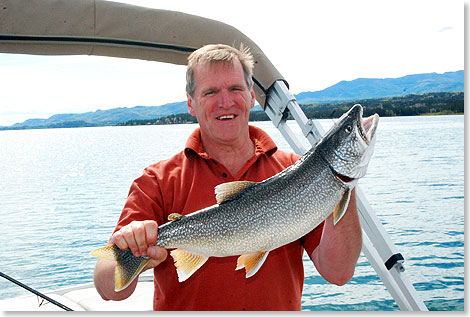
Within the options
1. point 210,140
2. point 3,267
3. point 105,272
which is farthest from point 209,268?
point 3,267

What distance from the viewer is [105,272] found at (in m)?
2.45

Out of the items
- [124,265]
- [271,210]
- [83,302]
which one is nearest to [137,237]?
[124,265]

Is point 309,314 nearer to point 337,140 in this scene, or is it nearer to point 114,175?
point 337,140

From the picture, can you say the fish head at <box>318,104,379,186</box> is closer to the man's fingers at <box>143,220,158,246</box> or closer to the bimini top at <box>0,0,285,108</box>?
the man's fingers at <box>143,220,158,246</box>

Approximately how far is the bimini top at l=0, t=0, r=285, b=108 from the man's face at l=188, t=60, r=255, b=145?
4.58 ft

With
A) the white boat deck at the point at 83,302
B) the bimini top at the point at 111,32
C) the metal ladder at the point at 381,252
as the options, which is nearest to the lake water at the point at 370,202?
the metal ladder at the point at 381,252

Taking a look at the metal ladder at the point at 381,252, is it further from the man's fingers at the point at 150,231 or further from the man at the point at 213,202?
the man's fingers at the point at 150,231

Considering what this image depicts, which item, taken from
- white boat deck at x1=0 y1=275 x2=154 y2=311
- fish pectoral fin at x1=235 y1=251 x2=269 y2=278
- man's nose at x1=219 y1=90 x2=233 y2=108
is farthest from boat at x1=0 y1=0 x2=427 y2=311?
white boat deck at x1=0 y1=275 x2=154 y2=311

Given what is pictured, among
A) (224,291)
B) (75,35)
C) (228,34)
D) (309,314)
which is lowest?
(309,314)

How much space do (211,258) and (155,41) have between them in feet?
7.14

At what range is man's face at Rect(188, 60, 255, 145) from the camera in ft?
8.75

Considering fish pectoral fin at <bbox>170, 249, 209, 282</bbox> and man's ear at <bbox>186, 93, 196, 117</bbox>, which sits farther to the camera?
man's ear at <bbox>186, 93, 196, 117</bbox>

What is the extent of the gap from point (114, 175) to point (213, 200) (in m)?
38.3

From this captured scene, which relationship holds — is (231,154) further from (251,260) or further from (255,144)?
(251,260)
